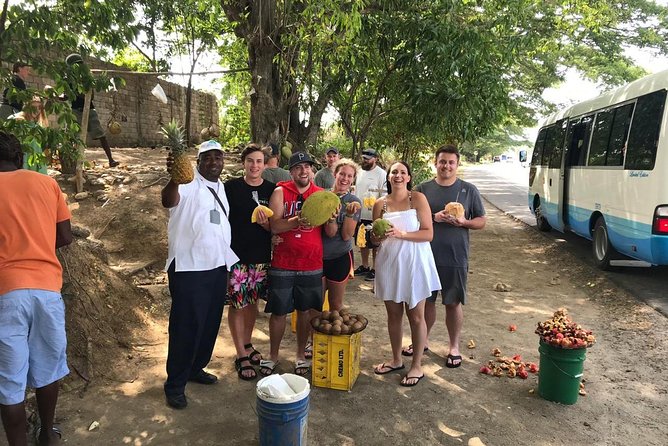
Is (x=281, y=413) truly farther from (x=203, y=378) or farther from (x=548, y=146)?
(x=548, y=146)

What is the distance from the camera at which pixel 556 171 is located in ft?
35.2

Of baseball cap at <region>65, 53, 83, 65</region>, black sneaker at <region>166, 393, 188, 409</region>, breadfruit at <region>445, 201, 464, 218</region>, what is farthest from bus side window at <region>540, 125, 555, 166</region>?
black sneaker at <region>166, 393, 188, 409</region>

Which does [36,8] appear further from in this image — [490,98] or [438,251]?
[490,98]

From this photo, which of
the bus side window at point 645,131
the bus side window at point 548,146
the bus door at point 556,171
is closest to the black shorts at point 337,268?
the bus side window at point 645,131

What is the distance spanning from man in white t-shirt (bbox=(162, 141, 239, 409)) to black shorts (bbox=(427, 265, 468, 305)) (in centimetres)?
198

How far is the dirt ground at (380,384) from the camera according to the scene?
139 inches

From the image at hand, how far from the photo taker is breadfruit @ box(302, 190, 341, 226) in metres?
3.85

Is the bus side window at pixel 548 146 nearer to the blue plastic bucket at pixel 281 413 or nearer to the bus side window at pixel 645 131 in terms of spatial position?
the bus side window at pixel 645 131

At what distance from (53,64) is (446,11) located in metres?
7.59

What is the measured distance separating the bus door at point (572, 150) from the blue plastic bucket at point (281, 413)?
8295mm

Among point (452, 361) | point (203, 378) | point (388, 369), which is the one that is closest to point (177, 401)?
point (203, 378)

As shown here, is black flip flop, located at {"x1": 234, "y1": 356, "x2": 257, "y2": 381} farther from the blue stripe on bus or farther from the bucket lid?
the blue stripe on bus

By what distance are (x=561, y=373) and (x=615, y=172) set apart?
5.09 meters

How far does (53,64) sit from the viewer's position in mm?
3516
